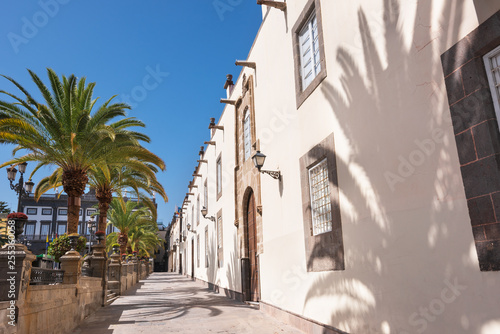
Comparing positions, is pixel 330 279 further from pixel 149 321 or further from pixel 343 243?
pixel 149 321

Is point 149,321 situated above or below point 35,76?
below

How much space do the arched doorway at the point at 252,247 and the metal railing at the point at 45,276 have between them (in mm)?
6023

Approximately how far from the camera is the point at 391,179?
502cm

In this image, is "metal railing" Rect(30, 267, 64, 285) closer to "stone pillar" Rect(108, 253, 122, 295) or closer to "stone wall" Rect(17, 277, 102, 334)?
"stone wall" Rect(17, 277, 102, 334)

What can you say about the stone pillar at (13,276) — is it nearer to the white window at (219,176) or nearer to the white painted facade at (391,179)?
the white painted facade at (391,179)

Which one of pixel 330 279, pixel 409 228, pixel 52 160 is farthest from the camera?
pixel 52 160

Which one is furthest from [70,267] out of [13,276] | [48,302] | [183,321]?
[13,276]

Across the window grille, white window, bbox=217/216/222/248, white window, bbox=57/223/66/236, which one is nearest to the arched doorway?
white window, bbox=217/216/222/248

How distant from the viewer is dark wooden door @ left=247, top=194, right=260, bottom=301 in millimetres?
12383

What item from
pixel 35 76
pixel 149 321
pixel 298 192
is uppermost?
pixel 35 76

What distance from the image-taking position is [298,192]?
27.4 ft

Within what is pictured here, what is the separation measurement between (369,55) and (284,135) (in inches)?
155

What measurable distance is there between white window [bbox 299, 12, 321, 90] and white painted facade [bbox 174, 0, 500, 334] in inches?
18.1

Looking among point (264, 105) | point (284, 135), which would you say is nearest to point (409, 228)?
point (284, 135)
